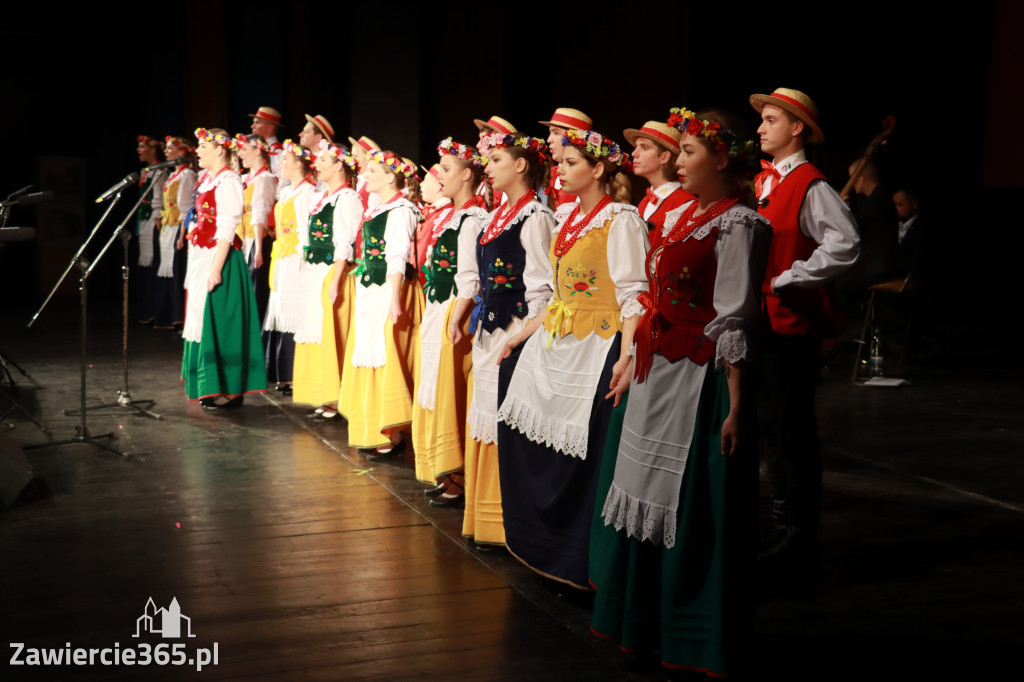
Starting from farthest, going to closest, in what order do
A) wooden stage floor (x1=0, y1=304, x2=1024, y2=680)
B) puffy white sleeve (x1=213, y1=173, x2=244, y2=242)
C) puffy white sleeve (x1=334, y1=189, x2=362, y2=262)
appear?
puffy white sleeve (x1=213, y1=173, x2=244, y2=242) < puffy white sleeve (x1=334, y1=189, x2=362, y2=262) < wooden stage floor (x1=0, y1=304, x2=1024, y2=680)

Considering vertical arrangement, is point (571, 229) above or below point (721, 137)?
below

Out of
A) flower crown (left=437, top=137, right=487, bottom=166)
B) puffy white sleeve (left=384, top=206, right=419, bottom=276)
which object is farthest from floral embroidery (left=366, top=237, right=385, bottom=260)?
flower crown (left=437, top=137, right=487, bottom=166)

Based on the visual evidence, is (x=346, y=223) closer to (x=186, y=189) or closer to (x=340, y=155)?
(x=340, y=155)

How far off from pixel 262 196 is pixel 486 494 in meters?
3.52

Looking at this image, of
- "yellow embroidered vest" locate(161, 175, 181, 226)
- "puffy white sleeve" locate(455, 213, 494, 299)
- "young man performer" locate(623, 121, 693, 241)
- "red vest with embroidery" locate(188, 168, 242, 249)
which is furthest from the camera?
"yellow embroidered vest" locate(161, 175, 181, 226)

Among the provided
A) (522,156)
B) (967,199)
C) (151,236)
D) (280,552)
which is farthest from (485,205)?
(151,236)

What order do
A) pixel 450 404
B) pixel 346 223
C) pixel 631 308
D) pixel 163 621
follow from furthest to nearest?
pixel 346 223
pixel 450 404
pixel 163 621
pixel 631 308

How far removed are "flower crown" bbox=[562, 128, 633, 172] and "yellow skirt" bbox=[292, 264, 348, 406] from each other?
246cm

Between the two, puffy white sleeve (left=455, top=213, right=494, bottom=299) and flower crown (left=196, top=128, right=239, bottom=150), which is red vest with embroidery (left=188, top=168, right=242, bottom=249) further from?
puffy white sleeve (left=455, top=213, right=494, bottom=299)

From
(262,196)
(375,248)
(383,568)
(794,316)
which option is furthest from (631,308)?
(262,196)

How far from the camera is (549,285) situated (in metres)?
3.48

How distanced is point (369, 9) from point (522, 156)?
3.65 m

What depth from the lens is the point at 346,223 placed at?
5.47 metres

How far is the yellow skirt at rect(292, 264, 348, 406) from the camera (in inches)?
228
